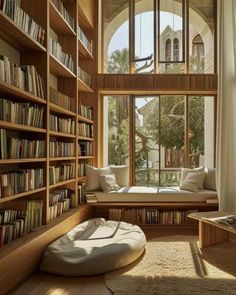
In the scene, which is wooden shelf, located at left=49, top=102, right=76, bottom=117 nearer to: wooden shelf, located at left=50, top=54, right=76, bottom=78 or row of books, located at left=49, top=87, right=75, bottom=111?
row of books, located at left=49, top=87, right=75, bottom=111

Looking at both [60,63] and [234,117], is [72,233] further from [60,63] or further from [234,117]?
[234,117]

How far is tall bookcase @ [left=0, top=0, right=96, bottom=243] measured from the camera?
3.42 m

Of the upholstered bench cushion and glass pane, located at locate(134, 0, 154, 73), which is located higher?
glass pane, located at locate(134, 0, 154, 73)

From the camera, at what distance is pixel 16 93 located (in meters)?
3.16

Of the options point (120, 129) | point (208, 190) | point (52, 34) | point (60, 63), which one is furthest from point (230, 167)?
point (52, 34)

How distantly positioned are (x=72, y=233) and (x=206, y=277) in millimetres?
1677

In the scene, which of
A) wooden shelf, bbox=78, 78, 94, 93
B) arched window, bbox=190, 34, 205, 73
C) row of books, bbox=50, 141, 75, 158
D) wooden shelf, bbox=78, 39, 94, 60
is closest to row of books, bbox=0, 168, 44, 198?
row of books, bbox=50, 141, 75, 158

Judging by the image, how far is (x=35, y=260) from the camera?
3281 millimetres

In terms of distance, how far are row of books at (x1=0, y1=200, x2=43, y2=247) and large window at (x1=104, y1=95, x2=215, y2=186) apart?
2.91 metres

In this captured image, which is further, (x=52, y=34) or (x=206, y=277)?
(x=52, y=34)

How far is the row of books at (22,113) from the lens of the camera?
9.70 ft

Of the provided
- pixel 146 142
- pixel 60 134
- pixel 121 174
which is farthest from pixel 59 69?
pixel 146 142

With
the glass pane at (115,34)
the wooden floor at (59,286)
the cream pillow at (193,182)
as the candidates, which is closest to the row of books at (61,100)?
the glass pane at (115,34)

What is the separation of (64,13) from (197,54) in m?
2.94
